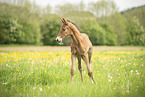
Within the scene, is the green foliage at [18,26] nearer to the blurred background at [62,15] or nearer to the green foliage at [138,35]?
the blurred background at [62,15]

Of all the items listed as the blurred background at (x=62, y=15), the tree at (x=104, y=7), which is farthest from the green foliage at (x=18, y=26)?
the tree at (x=104, y=7)

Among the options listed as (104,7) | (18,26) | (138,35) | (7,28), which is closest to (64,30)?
(138,35)

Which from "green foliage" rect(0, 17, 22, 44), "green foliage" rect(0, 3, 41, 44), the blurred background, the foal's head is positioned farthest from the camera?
the blurred background

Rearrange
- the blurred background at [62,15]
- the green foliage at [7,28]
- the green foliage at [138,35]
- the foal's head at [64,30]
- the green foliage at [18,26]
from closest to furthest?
the foal's head at [64,30], the green foliage at [138,35], the green foliage at [7,28], the green foliage at [18,26], the blurred background at [62,15]

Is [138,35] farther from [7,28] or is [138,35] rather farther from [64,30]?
[7,28]

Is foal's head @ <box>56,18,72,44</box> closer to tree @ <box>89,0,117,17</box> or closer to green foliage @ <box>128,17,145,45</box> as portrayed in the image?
green foliage @ <box>128,17,145,45</box>

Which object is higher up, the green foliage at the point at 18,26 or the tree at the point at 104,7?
the tree at the point at 104,7

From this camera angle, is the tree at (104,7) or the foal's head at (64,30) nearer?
the foal's head at (64,30)

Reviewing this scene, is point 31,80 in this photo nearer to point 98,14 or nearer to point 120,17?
point 98,14

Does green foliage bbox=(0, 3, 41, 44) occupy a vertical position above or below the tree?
below

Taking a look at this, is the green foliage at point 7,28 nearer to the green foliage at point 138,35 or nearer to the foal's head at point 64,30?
the green foliage at point 138,35

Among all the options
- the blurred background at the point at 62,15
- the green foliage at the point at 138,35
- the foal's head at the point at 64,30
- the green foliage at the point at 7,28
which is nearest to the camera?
the foal's head at the point at 64,30

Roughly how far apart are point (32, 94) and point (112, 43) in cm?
3671

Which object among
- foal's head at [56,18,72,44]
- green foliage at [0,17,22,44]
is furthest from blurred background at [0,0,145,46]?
foal's head at [56,18,72,44]
